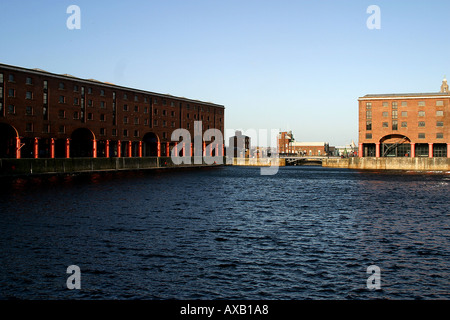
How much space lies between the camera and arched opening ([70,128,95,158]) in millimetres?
90062

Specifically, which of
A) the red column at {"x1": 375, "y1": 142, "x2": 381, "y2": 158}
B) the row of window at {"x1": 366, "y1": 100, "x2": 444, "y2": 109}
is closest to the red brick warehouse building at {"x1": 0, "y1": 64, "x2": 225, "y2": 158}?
the row of window at {"x1": 366, "y1": 100, "x2": 444, "y2": 109}

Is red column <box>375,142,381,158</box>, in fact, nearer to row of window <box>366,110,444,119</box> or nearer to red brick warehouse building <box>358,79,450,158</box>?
red brick warehouse building <box>358,79,450,158</box>

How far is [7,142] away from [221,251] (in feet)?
228

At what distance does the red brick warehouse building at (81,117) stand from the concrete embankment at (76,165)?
3.63 m

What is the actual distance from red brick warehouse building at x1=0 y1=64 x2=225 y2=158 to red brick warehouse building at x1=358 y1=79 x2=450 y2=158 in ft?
148

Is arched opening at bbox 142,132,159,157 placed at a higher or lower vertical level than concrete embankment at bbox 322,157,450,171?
A: higher

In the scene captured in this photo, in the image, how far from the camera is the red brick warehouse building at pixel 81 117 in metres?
74.8

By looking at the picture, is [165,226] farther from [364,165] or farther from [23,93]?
[364,165]

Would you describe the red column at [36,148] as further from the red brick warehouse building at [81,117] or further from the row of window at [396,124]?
the row of window at [396,124]

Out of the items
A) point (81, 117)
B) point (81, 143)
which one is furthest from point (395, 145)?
point (81, 117)

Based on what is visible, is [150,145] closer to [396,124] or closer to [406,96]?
[396,124]
